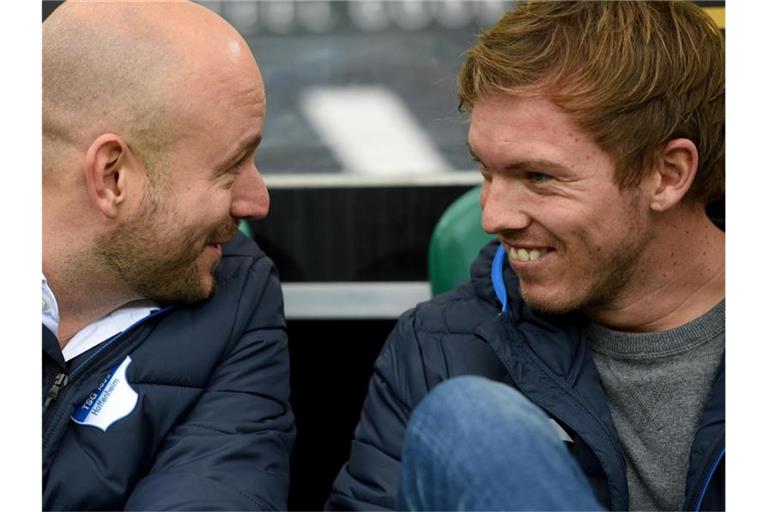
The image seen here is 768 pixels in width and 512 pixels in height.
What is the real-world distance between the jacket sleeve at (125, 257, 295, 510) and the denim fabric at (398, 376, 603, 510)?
55 centimetres

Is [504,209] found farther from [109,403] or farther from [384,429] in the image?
[109,403]

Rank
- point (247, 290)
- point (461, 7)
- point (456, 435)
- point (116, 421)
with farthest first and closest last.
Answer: point (461, 7) → point (247, 290) → point (116, 421) → point (456, 435)

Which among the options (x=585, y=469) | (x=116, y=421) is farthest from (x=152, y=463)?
(x=585, y=469)

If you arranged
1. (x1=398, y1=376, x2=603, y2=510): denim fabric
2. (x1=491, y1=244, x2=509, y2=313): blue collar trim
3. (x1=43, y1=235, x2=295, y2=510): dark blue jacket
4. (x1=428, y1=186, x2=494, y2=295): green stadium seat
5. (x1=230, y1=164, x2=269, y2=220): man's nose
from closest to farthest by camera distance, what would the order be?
(x1=398, y1=376, x2=603, y2=510): denim fabric
(x1=43, y1=235, x2=295, y2=510): dark blue jacket
(x1=491, y1=244, x2=509, y2=313): blue collar trim
(x1=230, y1=164, x2=269, y2=220): man's nose
(x1=428, y1=186, x2=494, y2=295): green stadium seat

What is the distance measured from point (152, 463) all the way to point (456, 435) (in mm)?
808

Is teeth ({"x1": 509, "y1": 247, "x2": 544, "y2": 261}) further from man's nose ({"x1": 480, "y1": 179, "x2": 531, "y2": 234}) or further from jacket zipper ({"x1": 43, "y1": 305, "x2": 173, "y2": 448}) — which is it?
jacket zipper ({"x1": 43, "y1": 305, "x2": 173, "y2": 448})

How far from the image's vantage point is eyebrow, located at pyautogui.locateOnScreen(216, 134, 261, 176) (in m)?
2.07

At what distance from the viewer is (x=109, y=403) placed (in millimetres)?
1987

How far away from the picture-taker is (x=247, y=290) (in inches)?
85.4

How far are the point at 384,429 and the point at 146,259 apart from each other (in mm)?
476

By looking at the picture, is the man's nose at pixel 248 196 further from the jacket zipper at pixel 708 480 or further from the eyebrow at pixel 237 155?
the jacket zipper at pixel 708 480

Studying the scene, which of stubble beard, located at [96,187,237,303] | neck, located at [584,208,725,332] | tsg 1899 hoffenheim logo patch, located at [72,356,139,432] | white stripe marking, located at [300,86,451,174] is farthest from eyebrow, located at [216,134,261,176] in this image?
white stripe marking, located at [300,86,451,174]

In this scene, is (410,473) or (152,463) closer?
(410,473)
